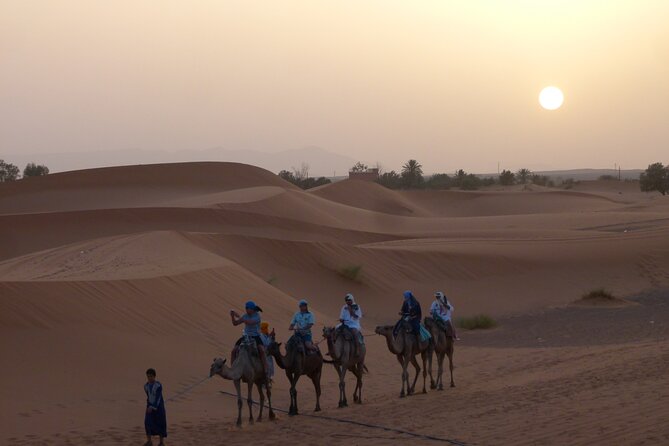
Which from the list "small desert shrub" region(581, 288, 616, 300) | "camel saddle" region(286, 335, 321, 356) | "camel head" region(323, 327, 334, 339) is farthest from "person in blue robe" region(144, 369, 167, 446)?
"small desert shrub" region(581, 288, 616, 300)

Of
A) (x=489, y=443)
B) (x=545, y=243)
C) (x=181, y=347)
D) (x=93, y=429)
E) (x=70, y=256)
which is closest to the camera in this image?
(x=489, y=443)

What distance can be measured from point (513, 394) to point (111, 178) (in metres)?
66.5

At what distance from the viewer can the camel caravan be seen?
50.8 ft

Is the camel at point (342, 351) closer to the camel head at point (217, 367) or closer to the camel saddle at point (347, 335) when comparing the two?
the camel saddle at point (347, 335)

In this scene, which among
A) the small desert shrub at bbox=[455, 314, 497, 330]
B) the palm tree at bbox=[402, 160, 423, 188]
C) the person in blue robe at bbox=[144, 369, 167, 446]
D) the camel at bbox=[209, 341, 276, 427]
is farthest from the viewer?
the palm tree at bbox=[402, 160, 423, 188]

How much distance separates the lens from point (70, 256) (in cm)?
3547

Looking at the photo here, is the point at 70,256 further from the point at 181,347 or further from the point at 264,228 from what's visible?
the point at 264,228

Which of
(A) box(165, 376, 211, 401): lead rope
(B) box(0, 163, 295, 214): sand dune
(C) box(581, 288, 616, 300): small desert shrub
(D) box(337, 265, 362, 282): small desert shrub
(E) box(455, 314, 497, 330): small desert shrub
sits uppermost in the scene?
(B) box(0, 163, 295, 214): sand dune

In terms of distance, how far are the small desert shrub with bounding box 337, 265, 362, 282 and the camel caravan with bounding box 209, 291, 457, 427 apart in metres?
18.6

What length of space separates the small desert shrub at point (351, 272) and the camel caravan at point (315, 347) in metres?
18.6

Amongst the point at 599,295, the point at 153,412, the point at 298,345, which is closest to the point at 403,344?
the point at 298,345

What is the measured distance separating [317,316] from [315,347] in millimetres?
13477

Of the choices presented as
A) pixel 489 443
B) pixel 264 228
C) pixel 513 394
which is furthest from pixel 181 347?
pixel 264 228

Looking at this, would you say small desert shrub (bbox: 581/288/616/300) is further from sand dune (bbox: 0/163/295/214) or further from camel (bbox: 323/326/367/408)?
sand dune (bbox: 0/163/295/214)
